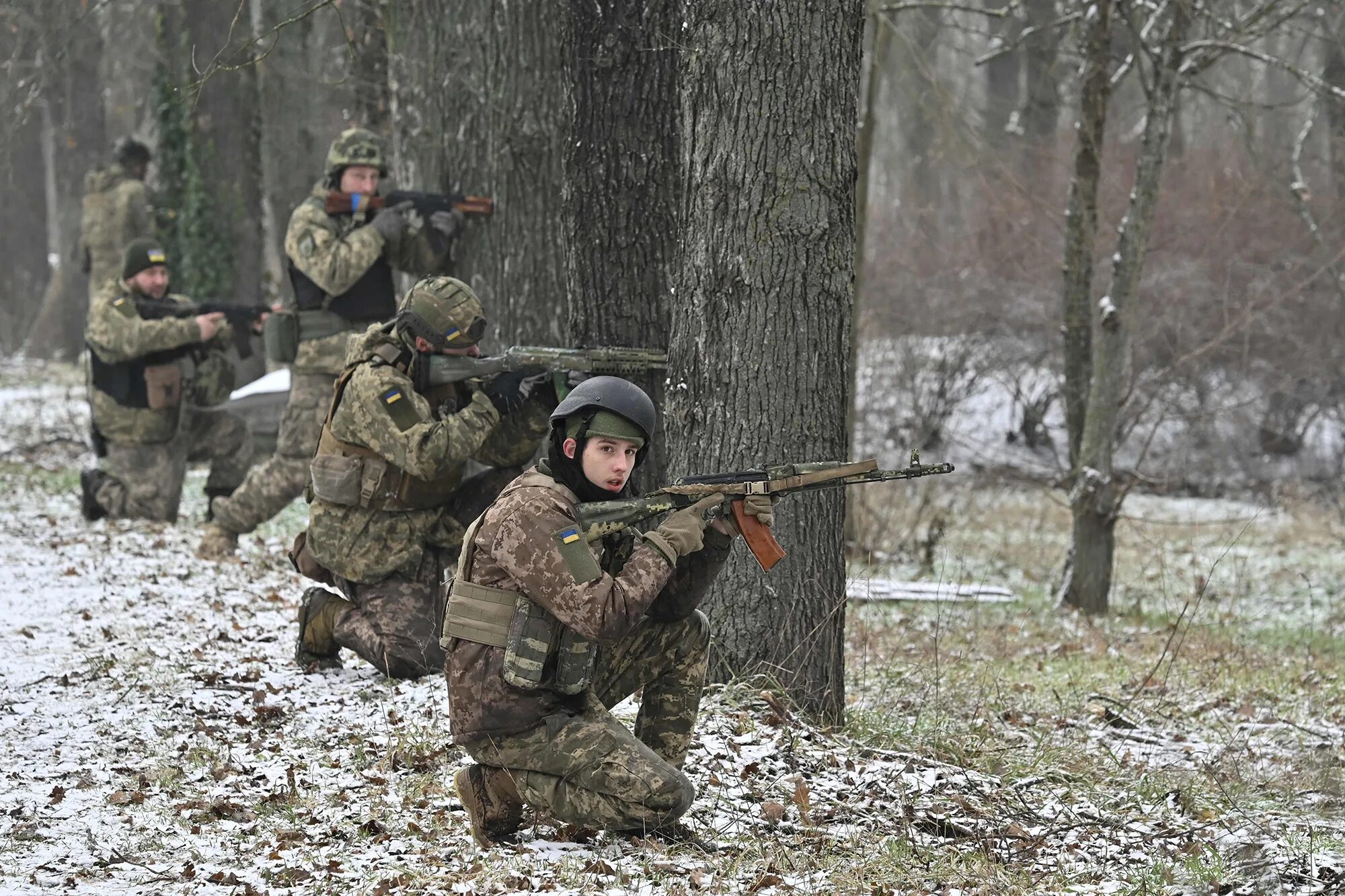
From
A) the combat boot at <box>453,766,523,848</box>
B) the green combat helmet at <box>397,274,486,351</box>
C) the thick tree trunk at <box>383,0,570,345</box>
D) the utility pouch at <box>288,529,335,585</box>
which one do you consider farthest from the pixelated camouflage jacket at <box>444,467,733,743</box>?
the thick tree trunk at <box>383,0,570,345</box>

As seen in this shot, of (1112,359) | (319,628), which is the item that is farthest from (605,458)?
(1112,359)

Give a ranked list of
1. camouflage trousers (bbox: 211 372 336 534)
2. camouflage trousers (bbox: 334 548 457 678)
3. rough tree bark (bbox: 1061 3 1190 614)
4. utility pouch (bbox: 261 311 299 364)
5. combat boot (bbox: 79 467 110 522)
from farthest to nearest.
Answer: combat boot (bbox: 79 467 110 522), rough tree bark (bbox: 1061 3 1190 614), utility pouch (bbox: 261 311 299 364), camouflage trousers (bbox: 211 372 336 534), camouflage trousers (bbox: 334 548 457 678)

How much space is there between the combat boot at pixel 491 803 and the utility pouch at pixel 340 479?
215 cm

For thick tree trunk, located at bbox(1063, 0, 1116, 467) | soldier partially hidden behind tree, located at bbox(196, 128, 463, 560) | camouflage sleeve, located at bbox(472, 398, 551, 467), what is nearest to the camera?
camouflage sleeve, located at bbox(472, 398, 551, 467)

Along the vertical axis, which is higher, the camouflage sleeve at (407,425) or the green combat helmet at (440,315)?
the green combat helmet at (440,315)

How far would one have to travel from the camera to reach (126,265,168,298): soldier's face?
9.52 m

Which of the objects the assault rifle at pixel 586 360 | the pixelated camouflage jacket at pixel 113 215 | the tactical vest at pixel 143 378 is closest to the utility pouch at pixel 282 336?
the tactical vest at pixel 143 378

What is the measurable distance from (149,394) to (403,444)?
4.42 meters

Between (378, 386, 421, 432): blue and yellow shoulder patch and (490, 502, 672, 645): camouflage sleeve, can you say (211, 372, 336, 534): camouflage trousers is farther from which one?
(490, 502, 672, 645): camouflage sleeve

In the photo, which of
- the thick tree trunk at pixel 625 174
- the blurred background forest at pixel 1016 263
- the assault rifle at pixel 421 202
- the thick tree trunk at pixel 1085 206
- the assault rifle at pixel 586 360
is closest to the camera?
the assault rifle at pixel 586 360

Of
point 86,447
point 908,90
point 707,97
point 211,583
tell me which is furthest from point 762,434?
point 86,447

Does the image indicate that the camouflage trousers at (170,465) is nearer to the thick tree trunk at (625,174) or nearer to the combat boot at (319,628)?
the combat boot at (319,628)

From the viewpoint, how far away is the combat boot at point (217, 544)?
8.51m

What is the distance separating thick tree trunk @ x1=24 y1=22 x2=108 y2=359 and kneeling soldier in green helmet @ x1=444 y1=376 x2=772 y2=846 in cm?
1888
